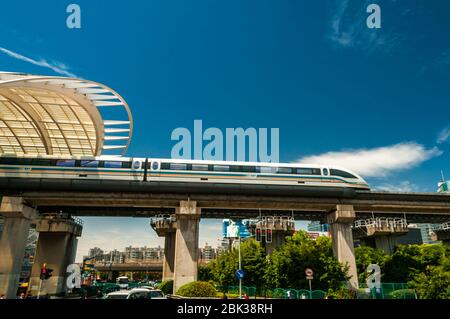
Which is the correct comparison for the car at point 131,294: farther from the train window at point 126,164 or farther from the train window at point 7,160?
the train window at point 7,160

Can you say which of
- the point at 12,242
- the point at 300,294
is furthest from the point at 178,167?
the point at 12,242

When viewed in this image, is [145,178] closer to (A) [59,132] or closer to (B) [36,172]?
(B) [36,172]

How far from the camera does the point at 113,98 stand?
3409 centimetres

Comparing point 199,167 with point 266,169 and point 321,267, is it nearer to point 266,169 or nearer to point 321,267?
point 266,169

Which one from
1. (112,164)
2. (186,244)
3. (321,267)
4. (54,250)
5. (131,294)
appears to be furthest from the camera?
(54,250)

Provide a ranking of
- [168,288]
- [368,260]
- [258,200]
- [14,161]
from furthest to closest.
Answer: [368,260]
[168,288]
[258,200]
[14,161]

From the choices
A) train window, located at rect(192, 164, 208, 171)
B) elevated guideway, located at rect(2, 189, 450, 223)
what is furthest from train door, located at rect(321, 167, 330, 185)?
train window, located at rect(192, 164, 208, 171)

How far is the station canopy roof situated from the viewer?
2939cm

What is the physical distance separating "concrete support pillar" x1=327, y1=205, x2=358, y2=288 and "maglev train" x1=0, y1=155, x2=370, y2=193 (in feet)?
10.1

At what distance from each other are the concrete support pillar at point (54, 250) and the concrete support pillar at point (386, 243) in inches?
1921

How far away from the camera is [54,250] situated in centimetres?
4534

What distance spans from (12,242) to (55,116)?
49.6 feet

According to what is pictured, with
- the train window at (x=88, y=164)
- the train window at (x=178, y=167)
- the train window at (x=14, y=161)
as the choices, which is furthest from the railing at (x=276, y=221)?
the train window at (x=14, y=161)

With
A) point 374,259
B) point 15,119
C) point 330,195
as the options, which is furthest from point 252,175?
point 15,119
